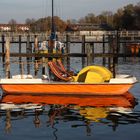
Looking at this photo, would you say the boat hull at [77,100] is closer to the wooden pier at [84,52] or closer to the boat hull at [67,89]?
the boat hull at [67,89]

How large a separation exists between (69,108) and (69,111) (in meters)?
0.82

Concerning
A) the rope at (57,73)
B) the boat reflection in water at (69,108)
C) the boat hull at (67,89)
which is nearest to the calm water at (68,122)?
the boat reflection in water at (69,108)

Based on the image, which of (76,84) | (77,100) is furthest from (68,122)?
(76,84)

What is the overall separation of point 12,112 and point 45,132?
4.33m

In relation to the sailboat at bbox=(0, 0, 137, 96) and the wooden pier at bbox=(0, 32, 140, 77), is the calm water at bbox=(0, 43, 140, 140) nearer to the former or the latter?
the sailboat at bbox=(0, 0, 137, 96)

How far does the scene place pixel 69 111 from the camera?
2161 centimetres

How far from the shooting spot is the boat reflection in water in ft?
64.4

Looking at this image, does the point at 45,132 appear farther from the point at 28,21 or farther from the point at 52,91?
the point at 28,21

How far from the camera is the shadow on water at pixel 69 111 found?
A: 1905 centimetres

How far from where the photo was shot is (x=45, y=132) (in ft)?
57.1

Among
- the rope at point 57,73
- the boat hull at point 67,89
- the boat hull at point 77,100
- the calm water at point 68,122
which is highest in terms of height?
the rope at point 57,73

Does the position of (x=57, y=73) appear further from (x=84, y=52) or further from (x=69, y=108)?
(x=84, y=52)

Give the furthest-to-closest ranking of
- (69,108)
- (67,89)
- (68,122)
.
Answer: (67,89) → (69,108) → (68,122)

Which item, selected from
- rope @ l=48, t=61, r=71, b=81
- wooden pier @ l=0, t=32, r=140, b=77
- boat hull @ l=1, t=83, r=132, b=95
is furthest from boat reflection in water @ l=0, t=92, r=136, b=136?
wooden pier @ l=0, t=32, r=140, b=77
